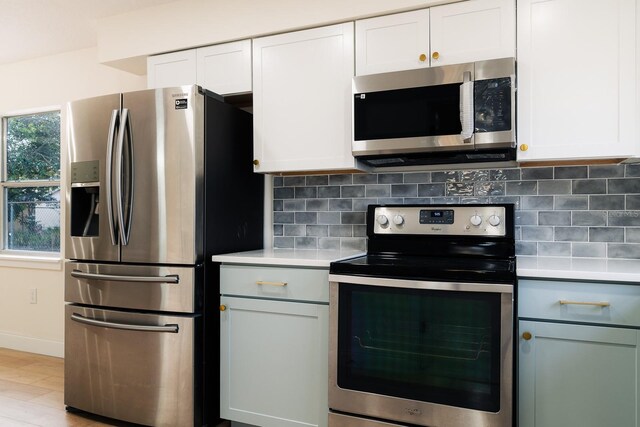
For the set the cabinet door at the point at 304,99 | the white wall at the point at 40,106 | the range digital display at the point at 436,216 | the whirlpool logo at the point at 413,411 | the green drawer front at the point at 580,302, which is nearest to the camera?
the green drawer front at the point at 580,302

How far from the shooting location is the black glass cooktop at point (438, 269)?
173cm

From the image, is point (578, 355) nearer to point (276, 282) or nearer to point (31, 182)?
point (276, 282)

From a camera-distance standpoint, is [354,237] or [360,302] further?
[354,237]

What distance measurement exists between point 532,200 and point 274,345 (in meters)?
1.45

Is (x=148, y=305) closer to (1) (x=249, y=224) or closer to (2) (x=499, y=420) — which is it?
(1) (x=249, y=224)

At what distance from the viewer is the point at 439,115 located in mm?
2107

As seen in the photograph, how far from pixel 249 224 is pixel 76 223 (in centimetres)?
94

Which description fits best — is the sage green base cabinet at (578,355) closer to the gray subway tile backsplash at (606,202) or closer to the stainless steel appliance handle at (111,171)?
the gray subway tile backsplash at (606,202)

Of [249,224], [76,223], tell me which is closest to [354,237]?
[249,224]

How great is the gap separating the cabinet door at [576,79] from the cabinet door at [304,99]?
2.72ft

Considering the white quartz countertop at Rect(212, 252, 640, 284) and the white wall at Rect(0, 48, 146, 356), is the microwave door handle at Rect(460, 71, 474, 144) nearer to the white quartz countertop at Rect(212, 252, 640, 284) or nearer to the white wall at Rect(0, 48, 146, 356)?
the white quartz countertop at Rect(212, 252, 640, 284)

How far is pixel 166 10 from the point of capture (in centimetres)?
278

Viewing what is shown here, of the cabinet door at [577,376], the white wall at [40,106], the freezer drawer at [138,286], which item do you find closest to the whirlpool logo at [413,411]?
the cabinet door at [577,376]

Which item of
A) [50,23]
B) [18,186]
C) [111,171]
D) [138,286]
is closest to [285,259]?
[138,286]
